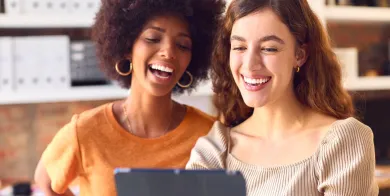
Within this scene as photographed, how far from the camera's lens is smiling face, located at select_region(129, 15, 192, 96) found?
5.48 feet

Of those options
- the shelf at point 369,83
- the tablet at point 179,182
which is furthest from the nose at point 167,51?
the shelf at point 369,83

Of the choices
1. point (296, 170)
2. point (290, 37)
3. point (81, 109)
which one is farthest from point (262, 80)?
point (81, 109)

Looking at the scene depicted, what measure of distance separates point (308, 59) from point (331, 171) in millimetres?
300

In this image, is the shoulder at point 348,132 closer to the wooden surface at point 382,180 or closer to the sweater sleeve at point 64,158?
the sweater sleeve at point 64,158

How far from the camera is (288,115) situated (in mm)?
1459

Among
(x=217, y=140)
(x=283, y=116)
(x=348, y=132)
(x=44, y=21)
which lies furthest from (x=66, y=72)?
(x=348, y=132)

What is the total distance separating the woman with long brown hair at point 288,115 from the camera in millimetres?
1333

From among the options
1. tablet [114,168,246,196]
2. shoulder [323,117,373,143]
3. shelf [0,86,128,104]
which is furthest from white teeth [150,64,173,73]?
shelf [0,86,128,104]

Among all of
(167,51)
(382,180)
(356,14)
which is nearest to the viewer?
(167,51)

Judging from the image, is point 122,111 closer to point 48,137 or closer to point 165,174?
point 165,174

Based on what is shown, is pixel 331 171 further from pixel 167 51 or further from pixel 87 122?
pixel 87 122

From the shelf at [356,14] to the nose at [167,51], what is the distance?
1612mm

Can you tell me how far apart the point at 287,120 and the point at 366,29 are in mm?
2573

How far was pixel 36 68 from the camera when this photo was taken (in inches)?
102
